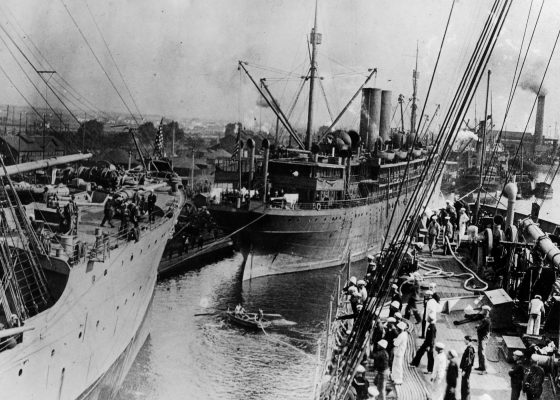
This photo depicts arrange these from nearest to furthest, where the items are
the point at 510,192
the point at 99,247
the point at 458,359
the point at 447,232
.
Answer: the point at 458,359, the point at 99,247, the point at 510,192, the point at 447,232

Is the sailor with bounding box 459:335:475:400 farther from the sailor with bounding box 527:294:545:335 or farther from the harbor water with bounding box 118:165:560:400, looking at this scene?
the harbor water with bounding box 118:165:560:400

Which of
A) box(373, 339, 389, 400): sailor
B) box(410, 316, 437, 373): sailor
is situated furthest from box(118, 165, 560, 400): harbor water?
box(373, 339, 389, 400): sailor

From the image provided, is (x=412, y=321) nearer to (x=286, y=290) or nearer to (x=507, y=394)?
(x=507, y=394)

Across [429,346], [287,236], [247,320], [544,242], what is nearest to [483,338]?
[429,346]

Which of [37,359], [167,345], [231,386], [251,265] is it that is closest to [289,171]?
[251,265]

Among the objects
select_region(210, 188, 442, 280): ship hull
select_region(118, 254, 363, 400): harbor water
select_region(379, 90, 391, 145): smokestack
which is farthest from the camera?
select_region(379, 90, 391, 145): smokestack

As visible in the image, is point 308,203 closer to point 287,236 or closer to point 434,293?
point 287,236
